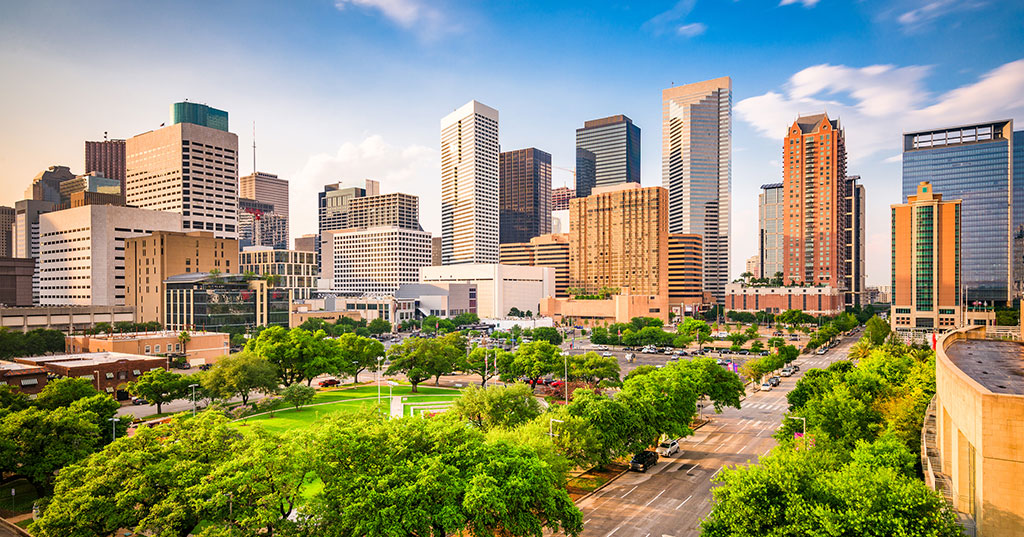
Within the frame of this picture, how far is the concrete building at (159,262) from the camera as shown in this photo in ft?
513

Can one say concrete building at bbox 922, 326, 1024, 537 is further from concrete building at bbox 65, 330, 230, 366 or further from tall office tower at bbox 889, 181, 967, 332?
tall office tower at bbox 889, 181, 967, 332

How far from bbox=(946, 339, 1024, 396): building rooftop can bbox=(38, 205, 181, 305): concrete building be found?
196 meters

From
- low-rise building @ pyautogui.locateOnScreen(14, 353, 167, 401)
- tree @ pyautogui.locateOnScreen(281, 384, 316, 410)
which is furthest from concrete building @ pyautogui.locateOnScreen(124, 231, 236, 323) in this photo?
tree @ pyautogui.locateOnScreen(281, 384, 316, 410)

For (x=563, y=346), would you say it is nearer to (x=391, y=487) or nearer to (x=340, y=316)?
(x=340, y=316)

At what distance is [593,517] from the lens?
40.1 m

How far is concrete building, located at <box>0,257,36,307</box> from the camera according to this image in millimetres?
153625

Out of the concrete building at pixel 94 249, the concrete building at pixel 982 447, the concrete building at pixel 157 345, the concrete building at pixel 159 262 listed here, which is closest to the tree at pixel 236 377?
the concrete building at pixel 157 345

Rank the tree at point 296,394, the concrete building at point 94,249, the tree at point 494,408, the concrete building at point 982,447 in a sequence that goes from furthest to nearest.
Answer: the concrete building at point 94,249 → the tree at point 296,394 → the tree at point 494,408 → the concrete building at point 982,447

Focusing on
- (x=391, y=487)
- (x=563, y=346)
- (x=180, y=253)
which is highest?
(x=180, y=253)

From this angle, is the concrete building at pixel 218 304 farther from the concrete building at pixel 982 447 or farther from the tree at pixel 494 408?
the concrete building at pixel 982 447

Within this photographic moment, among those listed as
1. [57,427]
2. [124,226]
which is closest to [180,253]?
[124,226]

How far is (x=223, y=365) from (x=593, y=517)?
166ft

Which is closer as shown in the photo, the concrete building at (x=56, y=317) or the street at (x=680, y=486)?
the street at (x=680, y=486)

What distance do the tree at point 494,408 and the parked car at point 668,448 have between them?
13.7 m
